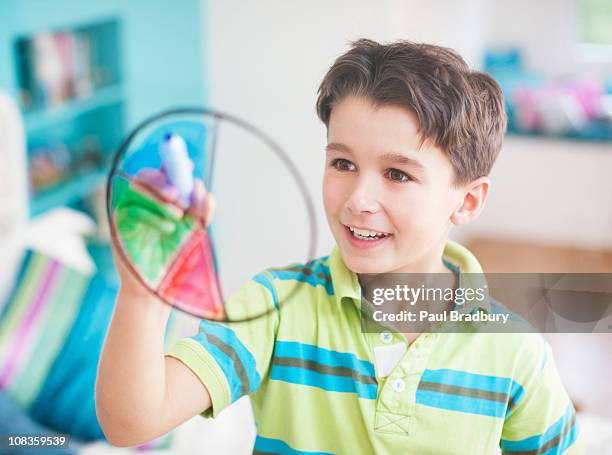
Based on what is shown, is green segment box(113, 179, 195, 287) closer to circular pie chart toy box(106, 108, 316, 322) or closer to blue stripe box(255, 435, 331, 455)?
circular pie chart toy box(106, 108, 316, 322)

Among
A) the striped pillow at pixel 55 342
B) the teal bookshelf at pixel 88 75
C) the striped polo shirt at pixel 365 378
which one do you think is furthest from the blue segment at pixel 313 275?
the teal bookshelf at pixel 88 75

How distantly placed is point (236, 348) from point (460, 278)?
5.6 inches

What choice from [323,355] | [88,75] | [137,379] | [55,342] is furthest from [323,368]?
[88,75]

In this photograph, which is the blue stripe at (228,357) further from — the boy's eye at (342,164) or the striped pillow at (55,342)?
the striped pillow at (55,342)

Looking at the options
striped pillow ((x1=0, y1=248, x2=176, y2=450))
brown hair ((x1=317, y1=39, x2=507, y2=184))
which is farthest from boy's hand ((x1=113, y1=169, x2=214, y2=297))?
striped pillow ((x1=0, y1=248, x2=176, y2=450))

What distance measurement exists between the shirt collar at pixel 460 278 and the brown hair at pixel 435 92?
0.07 m

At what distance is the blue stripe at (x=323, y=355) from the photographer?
466 mm

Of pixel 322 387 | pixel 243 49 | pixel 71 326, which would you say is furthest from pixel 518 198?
pixel 322 387

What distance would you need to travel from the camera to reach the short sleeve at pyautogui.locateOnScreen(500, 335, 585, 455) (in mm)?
456

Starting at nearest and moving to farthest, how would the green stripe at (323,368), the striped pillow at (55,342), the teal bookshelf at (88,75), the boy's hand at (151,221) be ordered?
the boy's hand at (151,221) → the green stripe at (323,368) → the striped pillow at (55,342) → the teal bookshelf at (88,75)

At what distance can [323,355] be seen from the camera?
0.47 m

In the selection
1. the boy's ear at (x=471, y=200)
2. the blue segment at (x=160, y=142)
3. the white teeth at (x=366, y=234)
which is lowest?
the white teeth at (x=366, y=234)

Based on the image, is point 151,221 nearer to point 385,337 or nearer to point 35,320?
point 385,337

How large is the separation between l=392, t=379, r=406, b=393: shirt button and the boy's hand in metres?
0.15
